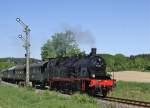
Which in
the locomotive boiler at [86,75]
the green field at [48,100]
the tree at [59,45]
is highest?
the tree at [59,45]

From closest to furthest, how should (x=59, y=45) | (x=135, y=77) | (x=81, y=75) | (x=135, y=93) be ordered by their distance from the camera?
(x=81, y=75) → (x=135, y=93) → (x=135, y=77) → (x=59, y=45)

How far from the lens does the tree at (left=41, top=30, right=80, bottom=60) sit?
376ft

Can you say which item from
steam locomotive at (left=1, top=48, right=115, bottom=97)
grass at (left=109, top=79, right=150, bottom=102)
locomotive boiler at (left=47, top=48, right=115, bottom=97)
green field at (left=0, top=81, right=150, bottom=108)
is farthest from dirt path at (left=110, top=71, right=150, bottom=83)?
locomotive boiler at (left=47, top=48, right=115, bottom=97)

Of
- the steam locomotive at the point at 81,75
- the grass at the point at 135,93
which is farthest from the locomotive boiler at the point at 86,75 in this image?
the grass at the point at 135,93

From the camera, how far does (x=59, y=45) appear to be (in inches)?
4779

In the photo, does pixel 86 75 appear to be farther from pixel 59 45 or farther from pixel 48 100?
pixel 59 45

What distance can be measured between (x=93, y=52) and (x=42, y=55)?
82.3m

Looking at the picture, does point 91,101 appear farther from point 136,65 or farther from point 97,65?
point 136,65

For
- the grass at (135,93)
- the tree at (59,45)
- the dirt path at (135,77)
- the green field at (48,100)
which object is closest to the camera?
the green field at (48,100)

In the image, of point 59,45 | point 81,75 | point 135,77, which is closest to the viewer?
point 81,75

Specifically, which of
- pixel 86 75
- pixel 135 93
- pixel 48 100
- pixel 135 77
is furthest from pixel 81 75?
pixel 135 77

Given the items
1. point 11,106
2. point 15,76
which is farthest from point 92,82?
point 15,76

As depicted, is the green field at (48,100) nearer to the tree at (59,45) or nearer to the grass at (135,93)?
the grass at (135,93)

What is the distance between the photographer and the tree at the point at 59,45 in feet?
376
